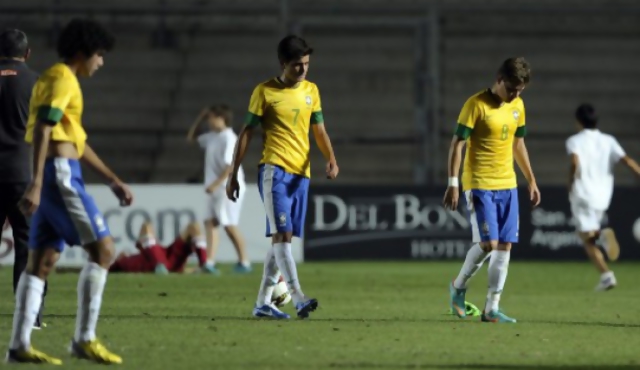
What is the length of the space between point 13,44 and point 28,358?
313cm

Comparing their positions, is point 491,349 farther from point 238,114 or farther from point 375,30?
point 375,30

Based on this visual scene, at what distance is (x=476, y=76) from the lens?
96.0ft

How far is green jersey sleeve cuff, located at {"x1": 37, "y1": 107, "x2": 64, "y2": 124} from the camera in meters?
7.96

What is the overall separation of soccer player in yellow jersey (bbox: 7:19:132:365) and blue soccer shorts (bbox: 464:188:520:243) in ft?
13.5

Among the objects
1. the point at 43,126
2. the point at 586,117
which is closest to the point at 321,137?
the point at 43,126

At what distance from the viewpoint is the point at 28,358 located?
26.5 feet

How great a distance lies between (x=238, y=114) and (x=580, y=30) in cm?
708

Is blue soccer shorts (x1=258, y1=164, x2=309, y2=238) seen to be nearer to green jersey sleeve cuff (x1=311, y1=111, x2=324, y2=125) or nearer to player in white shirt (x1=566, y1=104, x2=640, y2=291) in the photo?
green jersey sleeve cuff (x1=311, y1=111, x2=324, y2=125)

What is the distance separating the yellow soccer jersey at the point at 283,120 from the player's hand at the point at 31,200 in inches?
152

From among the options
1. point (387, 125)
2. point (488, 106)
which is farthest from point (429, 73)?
point (488, 106)

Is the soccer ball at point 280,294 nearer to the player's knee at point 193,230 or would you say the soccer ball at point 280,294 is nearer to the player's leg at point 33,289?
the player's leg at point 33,289

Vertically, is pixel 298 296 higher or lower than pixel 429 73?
lower

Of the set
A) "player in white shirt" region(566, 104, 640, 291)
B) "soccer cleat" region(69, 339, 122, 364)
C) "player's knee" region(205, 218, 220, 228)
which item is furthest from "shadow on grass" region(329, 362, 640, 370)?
"player's knee" region(205, 218, 220, 228)

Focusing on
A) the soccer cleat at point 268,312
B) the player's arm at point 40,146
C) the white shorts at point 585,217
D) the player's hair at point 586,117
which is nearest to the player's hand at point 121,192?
the player's arm at point 40,146
